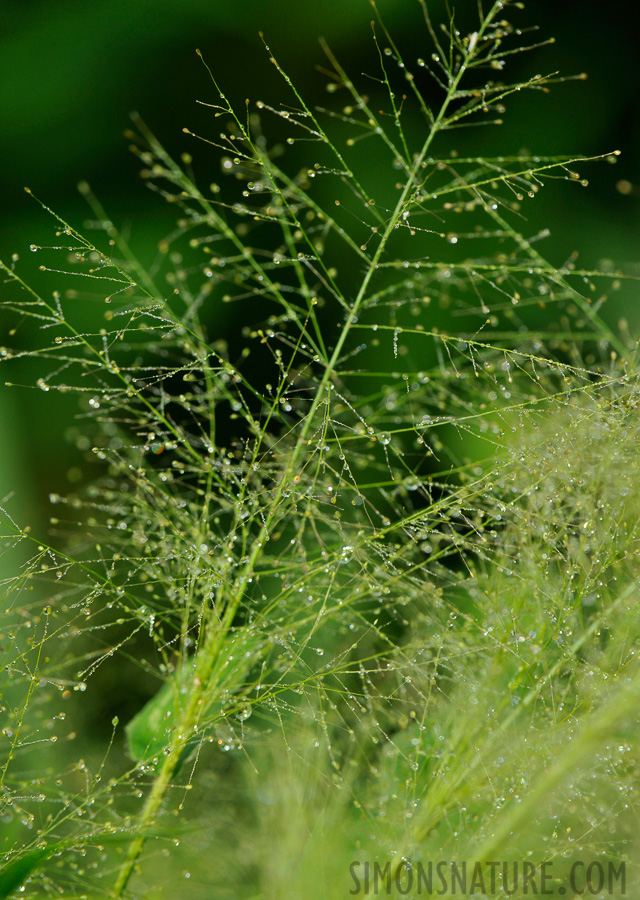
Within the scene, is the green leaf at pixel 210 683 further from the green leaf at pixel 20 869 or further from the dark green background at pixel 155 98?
the dark green background at pixel 155 98

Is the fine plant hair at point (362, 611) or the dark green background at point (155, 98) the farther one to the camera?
the dark green background at point (155, 98)

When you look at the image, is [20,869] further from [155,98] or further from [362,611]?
[155,98]

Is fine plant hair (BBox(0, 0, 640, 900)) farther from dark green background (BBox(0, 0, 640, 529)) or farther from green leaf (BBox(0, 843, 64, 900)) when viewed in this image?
dark green background (BBox(0, 0, 640, 529))

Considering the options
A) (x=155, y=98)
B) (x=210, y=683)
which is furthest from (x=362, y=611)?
(x=155, y=98)

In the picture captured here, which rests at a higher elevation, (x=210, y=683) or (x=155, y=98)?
(x=155, y=98)

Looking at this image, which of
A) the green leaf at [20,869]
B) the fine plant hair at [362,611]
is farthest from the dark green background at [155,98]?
the green leaf at [20,869]

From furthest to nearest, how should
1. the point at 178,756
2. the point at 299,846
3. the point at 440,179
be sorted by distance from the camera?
the point at 440,179 → the point at 299,846 → the point at 178,756

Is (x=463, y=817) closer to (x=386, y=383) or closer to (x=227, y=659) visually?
(x=227, y=659)

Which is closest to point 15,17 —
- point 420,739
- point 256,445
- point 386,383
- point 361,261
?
point 361,261
